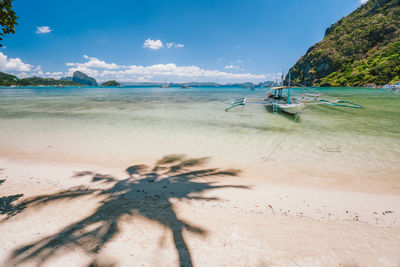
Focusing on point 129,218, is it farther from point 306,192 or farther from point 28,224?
point 306,192

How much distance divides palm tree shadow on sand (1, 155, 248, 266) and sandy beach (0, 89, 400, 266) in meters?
0.03

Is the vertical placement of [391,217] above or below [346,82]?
below

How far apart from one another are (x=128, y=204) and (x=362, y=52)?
151 metres

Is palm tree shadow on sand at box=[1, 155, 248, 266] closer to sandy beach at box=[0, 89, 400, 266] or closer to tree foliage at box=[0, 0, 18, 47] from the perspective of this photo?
sandy beach at box=[0, 89, 400, 266]

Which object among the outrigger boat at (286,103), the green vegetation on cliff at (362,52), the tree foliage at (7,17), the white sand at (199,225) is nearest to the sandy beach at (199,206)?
the white sand at (199,225)

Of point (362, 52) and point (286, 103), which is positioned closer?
point (286, 103)

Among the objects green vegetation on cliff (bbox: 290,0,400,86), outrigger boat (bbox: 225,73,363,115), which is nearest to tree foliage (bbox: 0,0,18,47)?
outrigger boat (bbox: 225,73,363,115)

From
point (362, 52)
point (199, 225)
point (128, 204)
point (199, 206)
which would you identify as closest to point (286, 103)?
point (199, 206)

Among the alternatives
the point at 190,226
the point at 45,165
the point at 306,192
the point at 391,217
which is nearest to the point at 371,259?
the point at 391,217

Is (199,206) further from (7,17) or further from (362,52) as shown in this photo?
(362,52)

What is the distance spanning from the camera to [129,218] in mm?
3725

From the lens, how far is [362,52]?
104875 millimetres

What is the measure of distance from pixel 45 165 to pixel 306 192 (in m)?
9.84

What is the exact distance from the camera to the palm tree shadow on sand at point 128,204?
2855 millimetres
